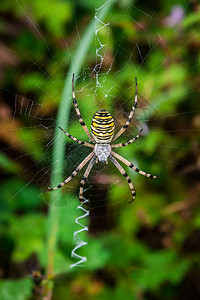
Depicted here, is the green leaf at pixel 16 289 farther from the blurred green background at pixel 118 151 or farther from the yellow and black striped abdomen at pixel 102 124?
the yellow and black striped abdomen at pixel 102 124

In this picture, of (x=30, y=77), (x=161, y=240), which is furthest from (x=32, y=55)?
(x=161, y=240)

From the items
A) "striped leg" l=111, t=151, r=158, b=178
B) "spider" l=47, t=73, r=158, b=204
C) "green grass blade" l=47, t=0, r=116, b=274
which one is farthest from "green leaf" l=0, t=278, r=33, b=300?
"striped leg" l=111, t=151, r=158, b=178

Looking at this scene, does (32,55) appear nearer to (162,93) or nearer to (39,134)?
(39,134)

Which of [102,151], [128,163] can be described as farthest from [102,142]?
[128,163]

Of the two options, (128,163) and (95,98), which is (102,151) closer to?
(128,163)

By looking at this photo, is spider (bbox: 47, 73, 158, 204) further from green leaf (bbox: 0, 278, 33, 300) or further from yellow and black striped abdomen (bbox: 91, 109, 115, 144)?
green leaf (bbox: 0, 278, 33, 300)
